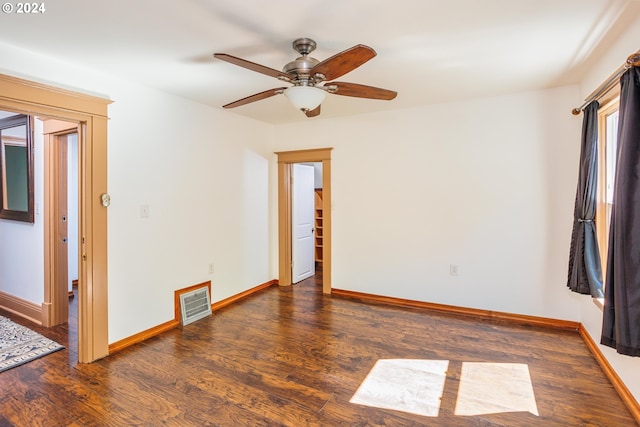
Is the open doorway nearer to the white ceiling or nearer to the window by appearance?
the white ceiling

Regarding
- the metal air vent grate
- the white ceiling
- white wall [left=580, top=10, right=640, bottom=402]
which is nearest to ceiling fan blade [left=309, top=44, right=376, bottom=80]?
the white ceiling

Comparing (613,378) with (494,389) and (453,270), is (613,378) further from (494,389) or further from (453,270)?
(453,270)

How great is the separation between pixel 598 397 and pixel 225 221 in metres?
3.74

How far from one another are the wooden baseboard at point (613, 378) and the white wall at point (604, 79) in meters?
0.04

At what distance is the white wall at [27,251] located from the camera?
3.44 m

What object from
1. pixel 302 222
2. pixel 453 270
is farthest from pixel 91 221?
pixel 453 270

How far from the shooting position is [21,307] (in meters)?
3.61

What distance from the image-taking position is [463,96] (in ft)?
11.5

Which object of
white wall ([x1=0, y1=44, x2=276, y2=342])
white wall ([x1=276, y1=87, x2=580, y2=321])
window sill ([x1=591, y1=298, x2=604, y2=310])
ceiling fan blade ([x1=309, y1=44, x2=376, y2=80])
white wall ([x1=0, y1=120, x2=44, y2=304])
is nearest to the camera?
ceiling fan blade ([x1=309, y1=44, x2=376, y2=80])

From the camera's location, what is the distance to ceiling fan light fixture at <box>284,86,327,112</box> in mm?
2115

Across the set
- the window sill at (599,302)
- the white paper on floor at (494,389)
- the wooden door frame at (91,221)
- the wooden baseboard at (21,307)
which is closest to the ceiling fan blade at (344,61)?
the wooden door frame at (91,221)

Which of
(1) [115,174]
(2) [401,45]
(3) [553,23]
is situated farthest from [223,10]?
(3) [553,23]

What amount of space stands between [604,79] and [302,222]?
12.8 ft

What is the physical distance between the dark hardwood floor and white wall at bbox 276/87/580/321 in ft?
1.50
